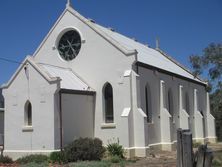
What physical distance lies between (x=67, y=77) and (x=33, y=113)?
3.91 meters

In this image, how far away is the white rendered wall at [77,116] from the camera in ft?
76.9

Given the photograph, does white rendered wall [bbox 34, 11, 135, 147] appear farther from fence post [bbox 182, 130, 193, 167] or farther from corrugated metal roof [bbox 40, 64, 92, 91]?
fence post [bbox 182, 130, 193, 167]

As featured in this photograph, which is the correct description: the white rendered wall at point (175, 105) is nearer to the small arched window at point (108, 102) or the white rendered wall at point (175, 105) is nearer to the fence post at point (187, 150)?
the small arched window at point (108, 102)

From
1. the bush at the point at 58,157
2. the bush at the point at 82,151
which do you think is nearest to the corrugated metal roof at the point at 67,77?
the bush at the point at 82,151

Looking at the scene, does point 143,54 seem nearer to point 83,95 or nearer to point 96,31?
point 96,31

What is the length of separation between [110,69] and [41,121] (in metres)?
6.03

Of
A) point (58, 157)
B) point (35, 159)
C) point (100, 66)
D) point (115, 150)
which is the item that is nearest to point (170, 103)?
point (100, 66)

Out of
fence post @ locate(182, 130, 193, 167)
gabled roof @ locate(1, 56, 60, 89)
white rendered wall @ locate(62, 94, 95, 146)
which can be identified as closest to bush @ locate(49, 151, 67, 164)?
white rendered wall @ locate(62, 94, 95, 146)

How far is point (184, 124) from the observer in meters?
32.0

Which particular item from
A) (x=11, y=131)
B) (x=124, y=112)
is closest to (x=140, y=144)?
(x=124, y=112)

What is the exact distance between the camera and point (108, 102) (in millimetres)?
25734

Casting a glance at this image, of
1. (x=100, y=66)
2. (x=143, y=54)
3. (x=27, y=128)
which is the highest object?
(x=143, y=54)

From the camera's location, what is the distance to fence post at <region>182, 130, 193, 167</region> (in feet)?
17.9

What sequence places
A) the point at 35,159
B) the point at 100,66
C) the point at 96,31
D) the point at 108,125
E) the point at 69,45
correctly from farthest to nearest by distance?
the point at 69,45 < the point at 96,31 < the point at 100,66 < the point at 108,125 < the point at 35,159
